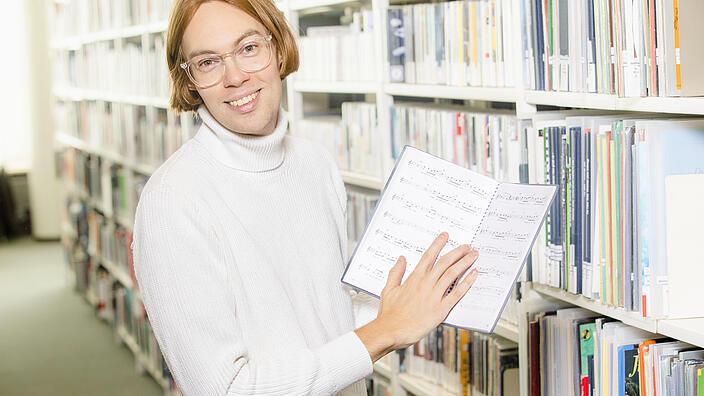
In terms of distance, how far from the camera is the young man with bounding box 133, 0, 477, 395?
141 cm

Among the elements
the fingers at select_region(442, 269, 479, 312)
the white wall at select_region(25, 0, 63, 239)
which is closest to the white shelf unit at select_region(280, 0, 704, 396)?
the fingers at select_region(442, 269, 479, 312)

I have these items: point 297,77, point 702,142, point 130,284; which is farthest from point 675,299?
point 130,284

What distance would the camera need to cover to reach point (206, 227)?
1.47 metres

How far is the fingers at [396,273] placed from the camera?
150 centimetres

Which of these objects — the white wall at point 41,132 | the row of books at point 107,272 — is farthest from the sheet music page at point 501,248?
the white wall at point 41,132

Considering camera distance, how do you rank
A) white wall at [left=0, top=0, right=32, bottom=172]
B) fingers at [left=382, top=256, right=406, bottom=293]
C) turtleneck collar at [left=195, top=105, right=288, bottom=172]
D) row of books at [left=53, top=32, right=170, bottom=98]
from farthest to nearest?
white wall at [left=0, top=0, right=32, bottom=172]
row of books at [left=53, top=32, right=170, bottom=98]
turtleneck collar at [left=195, top=105, right=288, bottom=172]
fingers at [left=382, top=256, right=406, bottom=293]

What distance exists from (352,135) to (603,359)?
1471 mm

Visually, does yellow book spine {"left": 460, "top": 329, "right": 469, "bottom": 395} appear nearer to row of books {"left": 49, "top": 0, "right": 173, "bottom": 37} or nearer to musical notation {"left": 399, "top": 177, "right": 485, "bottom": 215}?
musical notation {"left": 399, "top": 177, "right": 485, "bottom": 215}

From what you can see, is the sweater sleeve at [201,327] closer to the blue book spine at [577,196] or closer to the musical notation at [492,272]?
the musical notation at [492,272]

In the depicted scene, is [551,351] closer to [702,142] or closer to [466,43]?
[702,142]

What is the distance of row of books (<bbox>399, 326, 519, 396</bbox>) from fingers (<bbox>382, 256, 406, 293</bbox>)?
2.85 ft

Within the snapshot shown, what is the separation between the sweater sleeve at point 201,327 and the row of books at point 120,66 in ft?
8.19

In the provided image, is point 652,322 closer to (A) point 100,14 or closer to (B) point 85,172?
(A) point 100,14

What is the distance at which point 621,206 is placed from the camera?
162cm
